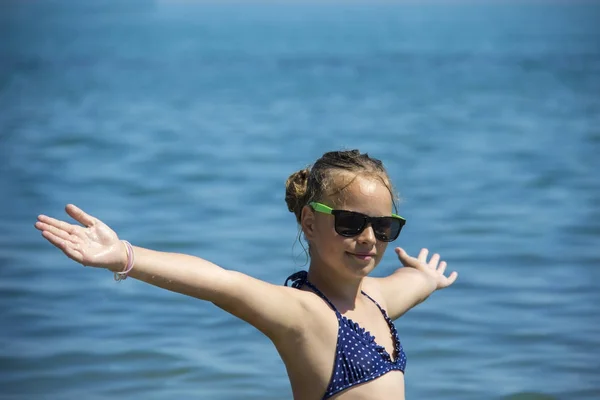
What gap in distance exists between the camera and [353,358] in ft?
11.6

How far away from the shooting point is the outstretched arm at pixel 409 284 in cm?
412

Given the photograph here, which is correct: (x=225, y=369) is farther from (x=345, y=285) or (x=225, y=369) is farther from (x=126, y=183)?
(x=126, y=183)

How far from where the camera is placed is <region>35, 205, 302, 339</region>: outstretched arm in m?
2.91

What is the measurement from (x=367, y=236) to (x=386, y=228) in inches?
3.4

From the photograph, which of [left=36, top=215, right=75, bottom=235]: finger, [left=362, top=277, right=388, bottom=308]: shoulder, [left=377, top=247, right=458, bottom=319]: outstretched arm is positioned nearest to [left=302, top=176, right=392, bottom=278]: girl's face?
[left=362, top=277, right=388, bottom=308]: shoulder

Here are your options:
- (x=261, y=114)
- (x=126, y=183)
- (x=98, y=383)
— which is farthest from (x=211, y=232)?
(x=261, y=114)

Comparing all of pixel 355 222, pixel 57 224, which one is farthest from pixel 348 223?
pixel 57 224

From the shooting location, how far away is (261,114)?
20.1 m

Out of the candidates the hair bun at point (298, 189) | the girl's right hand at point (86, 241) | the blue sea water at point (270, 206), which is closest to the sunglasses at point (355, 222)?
the hair bun at point (298, 189)

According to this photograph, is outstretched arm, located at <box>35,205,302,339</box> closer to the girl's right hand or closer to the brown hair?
the girl's right hand

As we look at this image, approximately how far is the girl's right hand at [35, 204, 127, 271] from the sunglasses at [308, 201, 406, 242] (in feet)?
2.67

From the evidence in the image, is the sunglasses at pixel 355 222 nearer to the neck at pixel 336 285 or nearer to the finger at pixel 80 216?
the neck at pixel 336 285

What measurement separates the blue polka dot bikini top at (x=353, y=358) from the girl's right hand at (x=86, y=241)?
85 centimetres

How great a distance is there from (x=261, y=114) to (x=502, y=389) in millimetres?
14461
